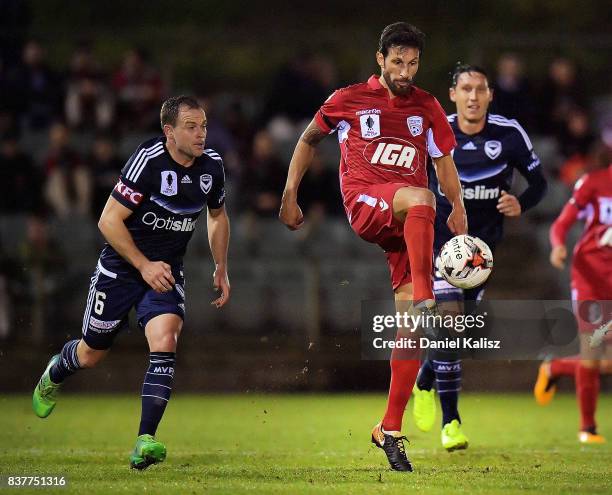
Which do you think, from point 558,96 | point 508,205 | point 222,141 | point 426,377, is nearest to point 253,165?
point 222,141

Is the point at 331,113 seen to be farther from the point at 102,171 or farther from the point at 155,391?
the point at 102,171

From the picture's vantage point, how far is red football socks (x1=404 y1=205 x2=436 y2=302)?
7.00 metres

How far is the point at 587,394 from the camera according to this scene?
9.82m

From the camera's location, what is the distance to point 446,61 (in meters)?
19.0

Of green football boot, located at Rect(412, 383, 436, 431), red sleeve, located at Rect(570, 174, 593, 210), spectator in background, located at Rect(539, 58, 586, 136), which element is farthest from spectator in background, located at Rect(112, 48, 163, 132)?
green football boot, located at Rect(412, 383, 436, 431)

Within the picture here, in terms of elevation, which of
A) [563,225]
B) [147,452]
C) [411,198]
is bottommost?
[147,452]

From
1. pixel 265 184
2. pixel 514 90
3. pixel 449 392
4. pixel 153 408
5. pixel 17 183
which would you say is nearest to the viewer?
pixel 153 408

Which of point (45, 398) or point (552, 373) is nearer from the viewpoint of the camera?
point (45, 398)

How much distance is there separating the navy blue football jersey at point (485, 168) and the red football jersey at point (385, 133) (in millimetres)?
1488

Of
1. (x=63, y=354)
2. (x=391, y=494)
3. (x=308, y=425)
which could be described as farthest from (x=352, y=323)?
(x=391, y=494)

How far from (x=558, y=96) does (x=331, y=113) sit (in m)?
10.3

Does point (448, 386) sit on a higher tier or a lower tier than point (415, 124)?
lower

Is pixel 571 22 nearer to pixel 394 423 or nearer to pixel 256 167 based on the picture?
pixel 256 167

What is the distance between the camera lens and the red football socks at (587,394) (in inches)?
384
